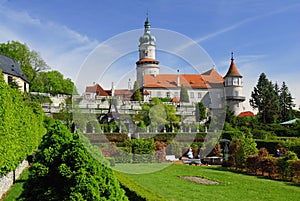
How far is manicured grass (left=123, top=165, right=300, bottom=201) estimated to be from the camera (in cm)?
987

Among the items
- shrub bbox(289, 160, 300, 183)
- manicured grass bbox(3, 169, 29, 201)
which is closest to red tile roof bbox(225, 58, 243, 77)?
shrub bbox(289, 160, 300, 183)

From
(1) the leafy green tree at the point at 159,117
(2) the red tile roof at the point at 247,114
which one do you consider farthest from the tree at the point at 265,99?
(1) the leafy green tree at the point at 159,117

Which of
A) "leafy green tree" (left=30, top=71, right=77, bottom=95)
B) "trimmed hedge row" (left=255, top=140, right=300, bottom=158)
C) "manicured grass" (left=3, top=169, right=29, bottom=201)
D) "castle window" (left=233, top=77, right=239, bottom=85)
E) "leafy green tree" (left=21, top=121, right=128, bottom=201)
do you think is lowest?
"manicured grass" (left=3, top=169, right=29, bottom=201)

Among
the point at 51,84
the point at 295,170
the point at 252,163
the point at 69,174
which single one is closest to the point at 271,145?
the point at 252,163

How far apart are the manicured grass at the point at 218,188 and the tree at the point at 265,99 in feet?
147

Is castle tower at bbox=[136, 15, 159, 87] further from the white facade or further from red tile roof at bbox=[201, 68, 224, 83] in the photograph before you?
the white facade

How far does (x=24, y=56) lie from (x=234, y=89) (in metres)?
37.8

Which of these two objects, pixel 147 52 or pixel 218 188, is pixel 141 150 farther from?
pixel 147 52

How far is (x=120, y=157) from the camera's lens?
17.9 meters

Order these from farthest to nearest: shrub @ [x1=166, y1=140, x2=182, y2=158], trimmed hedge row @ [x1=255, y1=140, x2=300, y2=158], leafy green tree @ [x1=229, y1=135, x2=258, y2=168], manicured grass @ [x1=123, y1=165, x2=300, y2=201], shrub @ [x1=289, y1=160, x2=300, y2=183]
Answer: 1. shrub @ [x1=166, y1=140, x2=182, y2=158]
2. trimmed hedge row @ [x1=255, y1=140, x2=300, y2=158]
3. leafy green tree @ [x1=229, y1=135, x2=258, y2=168]
4. shrub @ [x1=289, y1=160, x2=300, y2=183]
5. manicured grass @ [x1=123, y1=165, x2=300, y2=201]

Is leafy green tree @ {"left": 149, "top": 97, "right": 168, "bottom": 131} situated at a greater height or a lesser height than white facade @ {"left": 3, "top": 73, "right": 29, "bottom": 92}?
lesser

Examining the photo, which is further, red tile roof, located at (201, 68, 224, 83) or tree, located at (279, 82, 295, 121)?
tree, located at (279, 82, 295, 121)

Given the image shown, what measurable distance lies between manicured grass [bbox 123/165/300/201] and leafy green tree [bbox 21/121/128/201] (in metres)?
4.04

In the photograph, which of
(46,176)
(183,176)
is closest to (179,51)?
(46,176)
